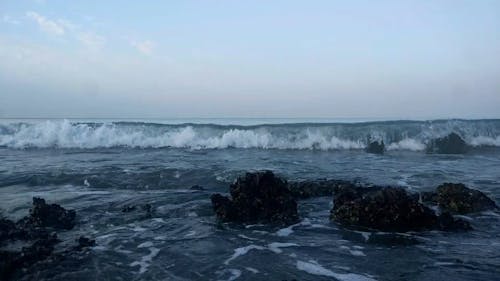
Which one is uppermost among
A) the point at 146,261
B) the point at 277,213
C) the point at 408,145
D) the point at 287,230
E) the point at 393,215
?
the point at 408,145

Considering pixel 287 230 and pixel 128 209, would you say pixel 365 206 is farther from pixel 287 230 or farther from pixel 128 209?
pixel 128 209

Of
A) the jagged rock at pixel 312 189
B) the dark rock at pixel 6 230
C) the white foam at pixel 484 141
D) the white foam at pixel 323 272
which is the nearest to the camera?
the white foam at pixel 323 272

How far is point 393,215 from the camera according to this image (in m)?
9.79

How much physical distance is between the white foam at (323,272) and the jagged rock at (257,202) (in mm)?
2766

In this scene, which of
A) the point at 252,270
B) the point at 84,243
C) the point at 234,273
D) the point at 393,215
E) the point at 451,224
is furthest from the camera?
the point at 393,215

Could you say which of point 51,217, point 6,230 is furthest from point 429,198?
point 6,230

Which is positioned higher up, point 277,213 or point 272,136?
point 272,136

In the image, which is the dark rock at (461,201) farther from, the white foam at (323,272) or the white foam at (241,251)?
the white foam at (241,251)

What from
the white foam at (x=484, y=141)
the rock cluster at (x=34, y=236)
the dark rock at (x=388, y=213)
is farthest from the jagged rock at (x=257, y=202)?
the white foam at (x=484, y=141)

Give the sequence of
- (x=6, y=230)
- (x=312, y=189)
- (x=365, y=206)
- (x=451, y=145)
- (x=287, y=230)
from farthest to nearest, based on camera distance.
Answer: (x=451, y=145)
(x=312, y=189)
(x=365, y=206)
(x=287, y=230)
(x=6, y=230)

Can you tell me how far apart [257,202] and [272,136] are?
76.6 feet

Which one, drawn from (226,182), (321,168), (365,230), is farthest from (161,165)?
(365,230)

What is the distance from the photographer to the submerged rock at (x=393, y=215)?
972 cm

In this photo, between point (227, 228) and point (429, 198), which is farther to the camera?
point (429, 198)
